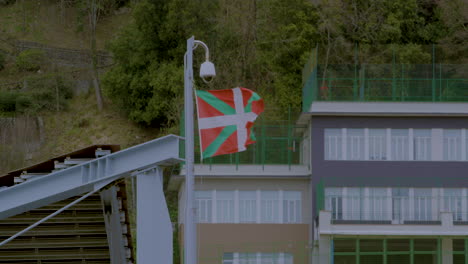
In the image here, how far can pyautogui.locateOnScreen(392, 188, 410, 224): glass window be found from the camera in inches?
1575

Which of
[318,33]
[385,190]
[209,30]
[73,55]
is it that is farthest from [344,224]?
[73,55]

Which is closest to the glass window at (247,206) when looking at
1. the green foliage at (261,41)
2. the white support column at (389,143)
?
the white support column at (389,143)

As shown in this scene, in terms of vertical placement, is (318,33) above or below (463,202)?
above

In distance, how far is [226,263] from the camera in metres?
40.4

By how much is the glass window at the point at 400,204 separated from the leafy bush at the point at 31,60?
33.1 m

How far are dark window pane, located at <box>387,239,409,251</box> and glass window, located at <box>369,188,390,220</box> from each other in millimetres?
968

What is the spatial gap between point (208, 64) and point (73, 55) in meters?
54.0

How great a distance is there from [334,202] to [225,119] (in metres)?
24.5

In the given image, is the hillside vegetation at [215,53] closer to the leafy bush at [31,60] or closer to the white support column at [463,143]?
the leafy bush at [31,60]

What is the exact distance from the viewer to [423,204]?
4041 cm

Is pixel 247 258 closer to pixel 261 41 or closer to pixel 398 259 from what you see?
pixel 398 259

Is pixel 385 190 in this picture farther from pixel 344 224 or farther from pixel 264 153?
pixel 264 153

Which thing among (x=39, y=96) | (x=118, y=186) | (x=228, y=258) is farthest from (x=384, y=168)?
(x=39, y=96)

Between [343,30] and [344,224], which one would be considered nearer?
[344,224]
